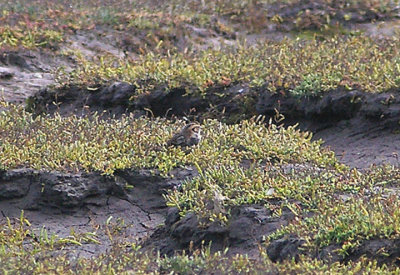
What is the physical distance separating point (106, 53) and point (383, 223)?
23.9ft

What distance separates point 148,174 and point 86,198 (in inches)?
23.3

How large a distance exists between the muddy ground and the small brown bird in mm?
421

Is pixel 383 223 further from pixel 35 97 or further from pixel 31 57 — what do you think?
pixel 31 57

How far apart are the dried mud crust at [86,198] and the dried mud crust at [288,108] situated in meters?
1.89

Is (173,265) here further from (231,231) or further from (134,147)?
(134,147)

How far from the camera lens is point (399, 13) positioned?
524 inches

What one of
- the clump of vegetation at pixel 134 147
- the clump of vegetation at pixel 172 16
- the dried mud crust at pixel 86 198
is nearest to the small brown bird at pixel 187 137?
the clump of vegetation at pixel 134 147

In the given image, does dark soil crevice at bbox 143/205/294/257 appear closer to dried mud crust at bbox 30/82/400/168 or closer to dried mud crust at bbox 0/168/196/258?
dried mud crust at bbox 0/168/196/258

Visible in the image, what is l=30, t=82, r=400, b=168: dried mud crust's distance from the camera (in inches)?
338

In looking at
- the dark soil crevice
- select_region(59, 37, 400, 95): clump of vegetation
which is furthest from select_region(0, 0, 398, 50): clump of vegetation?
the dark soil crevice

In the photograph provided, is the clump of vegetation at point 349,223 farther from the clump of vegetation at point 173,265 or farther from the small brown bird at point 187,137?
the small brown bird at point 187,137

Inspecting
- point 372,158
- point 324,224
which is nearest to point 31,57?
point 372,158

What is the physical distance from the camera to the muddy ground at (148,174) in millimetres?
6129

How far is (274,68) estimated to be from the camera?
9.94m
